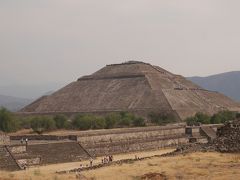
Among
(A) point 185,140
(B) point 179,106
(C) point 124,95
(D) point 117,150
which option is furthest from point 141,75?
(D) point 117,150

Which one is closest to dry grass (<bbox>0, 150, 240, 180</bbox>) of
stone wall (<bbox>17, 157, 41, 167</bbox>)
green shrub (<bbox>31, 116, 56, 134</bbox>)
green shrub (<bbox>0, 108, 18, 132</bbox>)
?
stone wall (<bbox>17, 157, 41, 167</bbox>)

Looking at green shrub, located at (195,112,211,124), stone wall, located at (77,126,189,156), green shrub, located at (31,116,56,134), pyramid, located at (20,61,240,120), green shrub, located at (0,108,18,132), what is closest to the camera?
stone wall, located at (77,126,189,156)

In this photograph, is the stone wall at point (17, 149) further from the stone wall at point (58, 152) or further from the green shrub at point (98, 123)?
the green shrub at point (98, 123)

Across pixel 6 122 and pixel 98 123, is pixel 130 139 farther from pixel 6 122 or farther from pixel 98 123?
pixel 6 122

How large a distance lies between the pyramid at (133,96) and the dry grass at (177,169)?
149 feet

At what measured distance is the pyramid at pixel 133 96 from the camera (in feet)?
269

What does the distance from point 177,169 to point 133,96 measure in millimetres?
63336

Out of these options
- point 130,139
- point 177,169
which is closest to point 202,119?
point 130,139

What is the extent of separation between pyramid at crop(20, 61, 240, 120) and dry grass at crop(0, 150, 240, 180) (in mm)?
45275

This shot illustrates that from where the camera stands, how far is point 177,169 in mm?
24344

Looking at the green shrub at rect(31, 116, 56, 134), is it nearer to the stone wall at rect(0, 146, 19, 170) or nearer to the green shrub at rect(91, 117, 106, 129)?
the green shrub at rect(91, 117, 106, 129)

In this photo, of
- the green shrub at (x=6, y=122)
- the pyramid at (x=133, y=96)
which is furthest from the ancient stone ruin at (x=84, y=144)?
the pyramid at (x=133, y=96)

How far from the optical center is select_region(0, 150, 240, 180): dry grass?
22281 millimetres

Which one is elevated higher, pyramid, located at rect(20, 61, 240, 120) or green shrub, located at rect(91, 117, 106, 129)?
pyramid, located at rect(20, 61, 240, 120)
